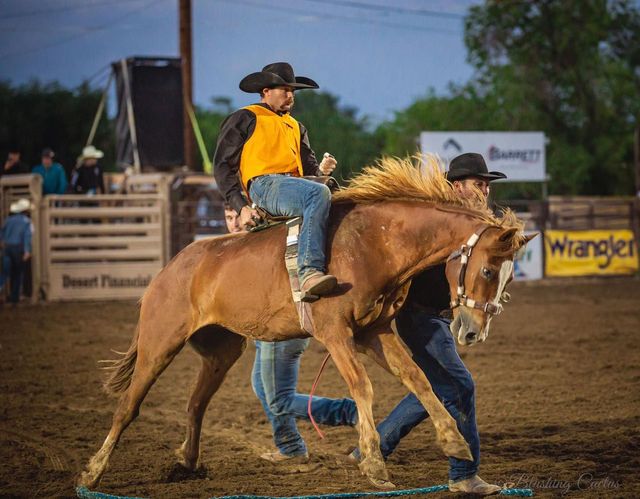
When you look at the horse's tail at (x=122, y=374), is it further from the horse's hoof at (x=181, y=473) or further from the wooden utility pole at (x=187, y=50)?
the wooden utility pole at (x=187, y=50)

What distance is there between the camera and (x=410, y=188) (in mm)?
4898

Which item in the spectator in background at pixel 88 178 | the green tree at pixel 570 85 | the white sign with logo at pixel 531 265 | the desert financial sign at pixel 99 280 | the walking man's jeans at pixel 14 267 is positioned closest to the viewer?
the walking man's jeans at pixel 14 267

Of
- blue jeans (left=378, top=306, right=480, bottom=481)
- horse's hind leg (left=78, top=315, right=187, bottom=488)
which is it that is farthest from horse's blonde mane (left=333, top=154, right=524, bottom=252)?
horse's hind leg (left=78, top=315, right=187, bottom=488)

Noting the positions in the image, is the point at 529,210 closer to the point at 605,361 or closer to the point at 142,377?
the point at 605,361

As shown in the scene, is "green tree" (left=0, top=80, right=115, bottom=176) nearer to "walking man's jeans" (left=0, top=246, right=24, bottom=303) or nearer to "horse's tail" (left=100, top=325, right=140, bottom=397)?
"walking man's jeans" (left=0, top=246, right=24, bottom=303)

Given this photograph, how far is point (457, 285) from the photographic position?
4492mm

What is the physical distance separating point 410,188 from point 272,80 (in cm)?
102

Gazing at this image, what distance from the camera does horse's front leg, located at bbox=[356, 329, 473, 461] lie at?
440 centimetres

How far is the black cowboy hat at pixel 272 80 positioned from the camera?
5.09 m

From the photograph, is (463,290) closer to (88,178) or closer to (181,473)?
(181,473)

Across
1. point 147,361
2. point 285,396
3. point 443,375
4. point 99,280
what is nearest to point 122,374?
point 147,361

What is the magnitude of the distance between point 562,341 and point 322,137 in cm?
6079

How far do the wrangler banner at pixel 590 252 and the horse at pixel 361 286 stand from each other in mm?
14483

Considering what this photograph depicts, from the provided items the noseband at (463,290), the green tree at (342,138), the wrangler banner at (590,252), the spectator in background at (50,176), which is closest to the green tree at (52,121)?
the spectator in background at (50,176)
